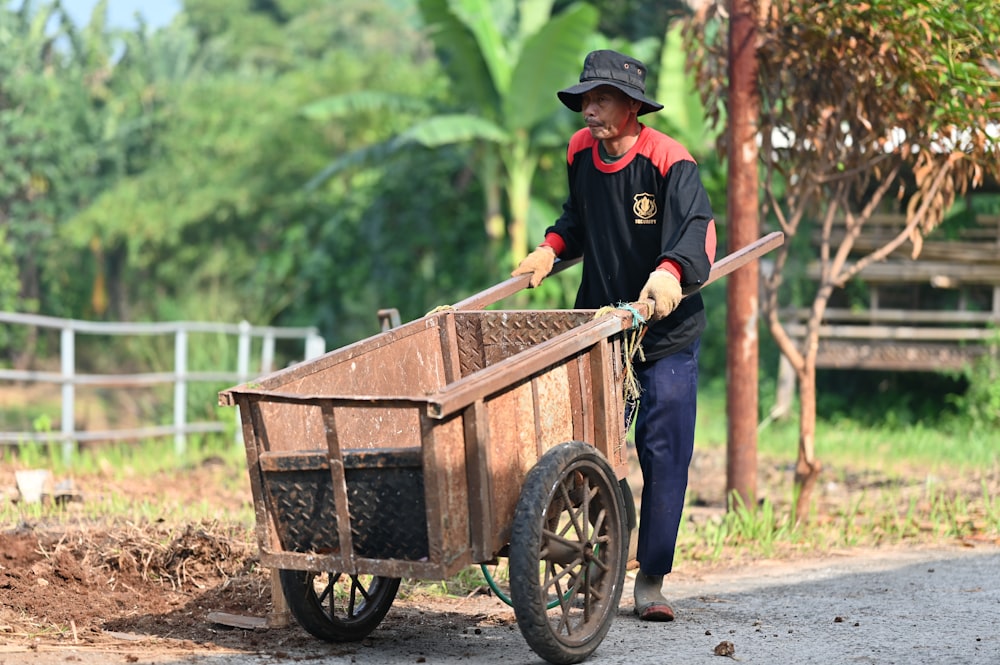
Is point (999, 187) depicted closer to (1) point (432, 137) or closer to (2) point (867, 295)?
(2) point (867, 295)

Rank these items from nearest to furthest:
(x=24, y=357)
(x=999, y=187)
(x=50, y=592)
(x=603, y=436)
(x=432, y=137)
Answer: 1. (x=603, y=436)
2. (x=50, y=592)
3. (x=999, y=187)
4. (x=432, y=137)
5. (x=24, y=357)

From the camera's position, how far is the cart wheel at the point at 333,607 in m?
4.44

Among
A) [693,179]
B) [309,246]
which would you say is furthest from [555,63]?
[693,179]

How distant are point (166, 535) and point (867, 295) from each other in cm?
1106

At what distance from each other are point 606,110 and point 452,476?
5.59 feet

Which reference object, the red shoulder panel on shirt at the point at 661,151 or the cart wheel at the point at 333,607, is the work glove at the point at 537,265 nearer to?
the red shoulder panel on shirt at the point at 661,151

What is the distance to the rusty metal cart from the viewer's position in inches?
160

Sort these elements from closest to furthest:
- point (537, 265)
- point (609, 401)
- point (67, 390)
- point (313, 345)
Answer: point (609, 401)
point (537, 265)
point (67, 390)
point (313, 345)

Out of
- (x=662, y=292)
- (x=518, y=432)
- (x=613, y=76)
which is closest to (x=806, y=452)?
(x=662, y=292)

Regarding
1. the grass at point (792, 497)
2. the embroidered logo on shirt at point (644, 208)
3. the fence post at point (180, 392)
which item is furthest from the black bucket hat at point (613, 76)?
the fence post at point (180, 392)

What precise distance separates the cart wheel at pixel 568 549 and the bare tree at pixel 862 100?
300 cm

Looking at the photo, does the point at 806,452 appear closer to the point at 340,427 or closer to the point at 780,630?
the point at 780,630

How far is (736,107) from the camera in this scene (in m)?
7.47

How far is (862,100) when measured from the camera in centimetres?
730
